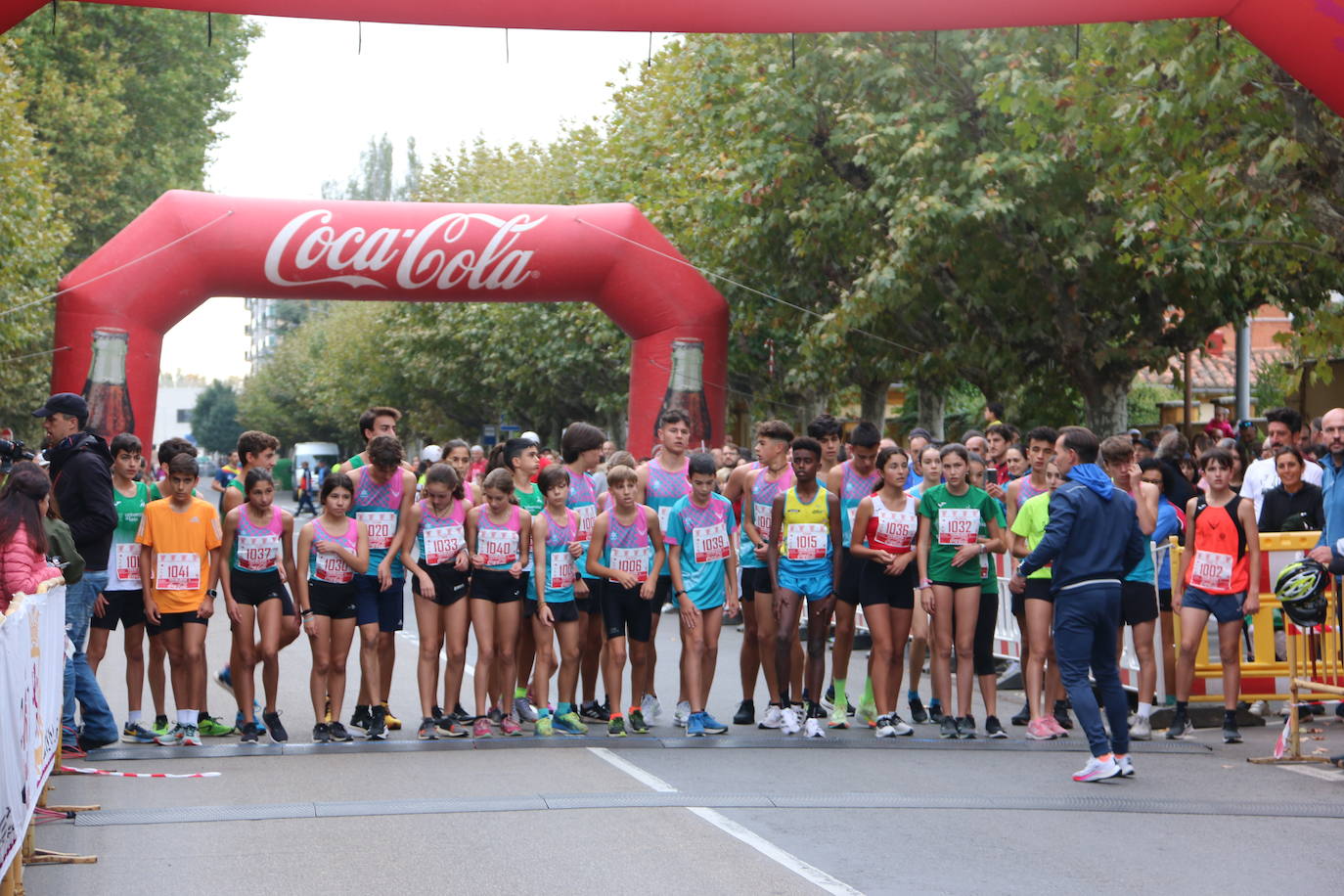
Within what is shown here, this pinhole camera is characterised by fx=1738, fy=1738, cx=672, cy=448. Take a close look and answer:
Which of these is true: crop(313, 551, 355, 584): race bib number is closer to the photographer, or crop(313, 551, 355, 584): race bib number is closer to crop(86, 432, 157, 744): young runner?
crop(86, 432, 157, 744): young runner

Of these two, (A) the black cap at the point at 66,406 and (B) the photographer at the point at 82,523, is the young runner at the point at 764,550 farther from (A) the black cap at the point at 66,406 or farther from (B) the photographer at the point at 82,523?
(A) the black cap at the point at 66,406

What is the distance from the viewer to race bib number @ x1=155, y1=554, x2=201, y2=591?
10.4m

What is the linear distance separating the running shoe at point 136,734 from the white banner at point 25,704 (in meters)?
2.09

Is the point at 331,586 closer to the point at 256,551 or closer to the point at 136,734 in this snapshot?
the point at 256,551

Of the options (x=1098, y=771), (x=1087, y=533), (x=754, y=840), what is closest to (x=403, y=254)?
(x=1087, y=533)

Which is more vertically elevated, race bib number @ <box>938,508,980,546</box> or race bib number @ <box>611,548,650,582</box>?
race bib number @ <box>938,508,980,546</box>


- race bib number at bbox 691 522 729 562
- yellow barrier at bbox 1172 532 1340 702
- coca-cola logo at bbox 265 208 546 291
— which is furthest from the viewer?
coca-cola logo at bbox 265 208 546 291

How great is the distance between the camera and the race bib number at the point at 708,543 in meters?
11.0

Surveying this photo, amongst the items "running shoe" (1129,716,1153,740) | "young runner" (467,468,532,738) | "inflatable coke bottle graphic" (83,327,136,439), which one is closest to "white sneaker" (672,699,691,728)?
"young runner" (467,468,532,738)

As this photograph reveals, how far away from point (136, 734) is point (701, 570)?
11.8 feet

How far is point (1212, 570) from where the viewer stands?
10.9m

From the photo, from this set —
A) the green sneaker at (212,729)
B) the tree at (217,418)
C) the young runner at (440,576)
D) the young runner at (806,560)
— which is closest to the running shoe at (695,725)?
the young runner at (806,560)

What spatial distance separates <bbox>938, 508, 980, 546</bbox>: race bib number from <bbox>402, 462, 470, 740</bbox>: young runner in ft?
9.70

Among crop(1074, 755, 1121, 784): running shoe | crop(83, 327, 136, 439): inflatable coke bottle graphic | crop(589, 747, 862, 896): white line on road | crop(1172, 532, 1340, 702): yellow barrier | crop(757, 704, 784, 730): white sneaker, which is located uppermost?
crop(83, 327, 136, 439): inflatable coke bottle graphic
